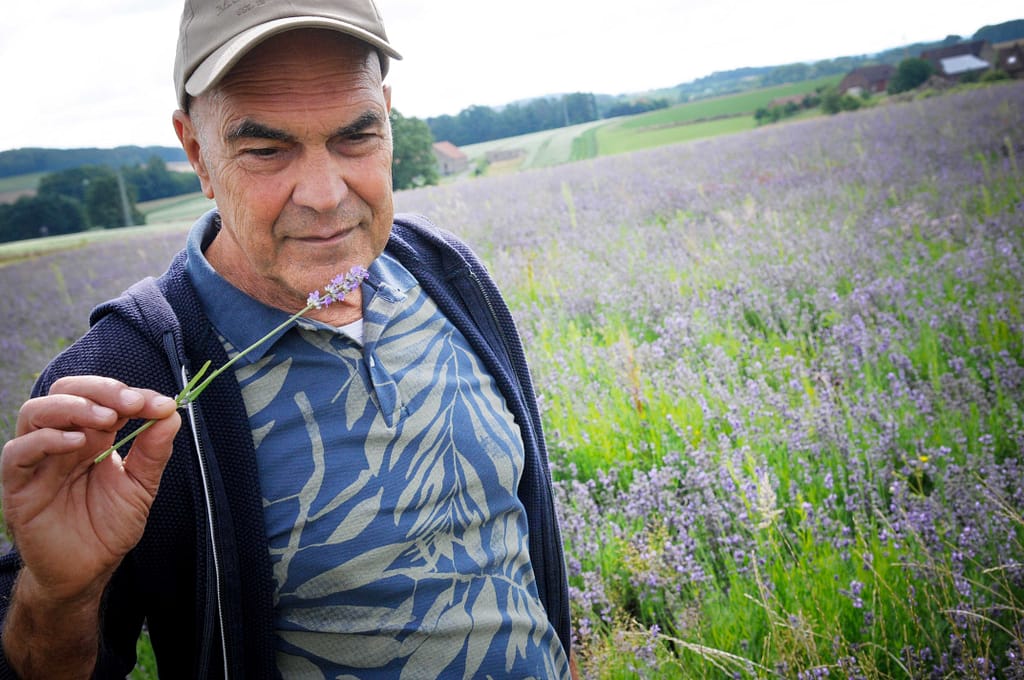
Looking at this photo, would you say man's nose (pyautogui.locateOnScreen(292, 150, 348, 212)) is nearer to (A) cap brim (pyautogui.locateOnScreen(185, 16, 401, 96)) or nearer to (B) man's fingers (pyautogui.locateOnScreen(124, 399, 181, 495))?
(A) cap brim (pyautogui.locateOnScreen(185, 16, 401, 96))

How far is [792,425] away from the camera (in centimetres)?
260

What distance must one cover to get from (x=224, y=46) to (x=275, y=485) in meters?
0.85

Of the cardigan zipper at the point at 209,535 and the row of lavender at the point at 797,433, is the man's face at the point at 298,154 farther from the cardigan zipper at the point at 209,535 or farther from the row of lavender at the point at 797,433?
the row of lavender at the point at 797,433

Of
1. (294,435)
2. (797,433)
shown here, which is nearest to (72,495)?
(294,435)

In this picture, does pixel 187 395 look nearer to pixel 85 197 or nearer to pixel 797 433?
pixel 797 433

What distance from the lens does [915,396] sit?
9.05 feet

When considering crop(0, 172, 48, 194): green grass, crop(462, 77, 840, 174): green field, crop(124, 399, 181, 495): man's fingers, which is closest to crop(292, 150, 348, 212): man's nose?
crop(124, 399, 181, 495): man's fingers

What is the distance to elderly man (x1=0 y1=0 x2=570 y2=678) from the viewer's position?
115cm

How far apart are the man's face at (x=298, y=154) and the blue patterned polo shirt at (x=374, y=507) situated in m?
0.14

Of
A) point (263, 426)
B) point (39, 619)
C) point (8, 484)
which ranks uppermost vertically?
point (8, 484)

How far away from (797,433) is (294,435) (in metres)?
2.05

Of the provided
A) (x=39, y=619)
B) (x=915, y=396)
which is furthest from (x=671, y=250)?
(x=39, y=619)

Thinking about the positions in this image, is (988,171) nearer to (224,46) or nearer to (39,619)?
(224,46)


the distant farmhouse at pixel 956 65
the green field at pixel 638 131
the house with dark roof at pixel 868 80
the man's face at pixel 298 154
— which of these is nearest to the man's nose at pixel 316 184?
the man's face at pixel 298 154
